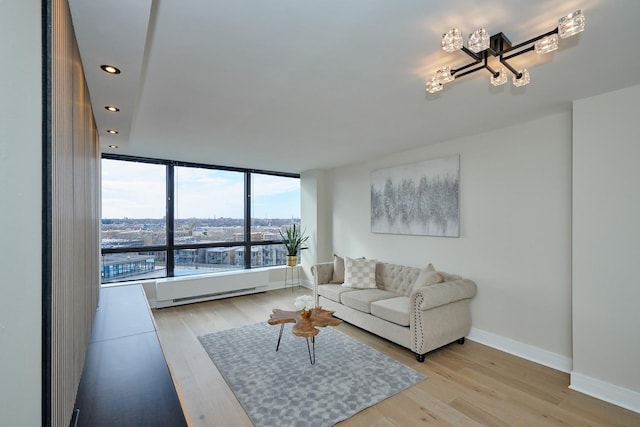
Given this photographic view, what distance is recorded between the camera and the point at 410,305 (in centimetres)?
318

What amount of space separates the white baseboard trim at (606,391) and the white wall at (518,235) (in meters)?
0.33

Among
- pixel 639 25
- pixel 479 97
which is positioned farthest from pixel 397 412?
pixel 639 25

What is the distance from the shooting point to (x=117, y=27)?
1406 mm

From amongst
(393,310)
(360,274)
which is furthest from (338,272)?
(393,310)

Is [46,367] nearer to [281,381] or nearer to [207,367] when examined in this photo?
[281,381]

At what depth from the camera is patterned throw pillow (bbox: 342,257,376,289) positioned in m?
4.38

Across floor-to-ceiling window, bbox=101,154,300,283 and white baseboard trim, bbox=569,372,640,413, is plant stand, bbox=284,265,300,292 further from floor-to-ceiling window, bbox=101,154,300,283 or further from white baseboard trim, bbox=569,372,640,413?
white baseboard trim, bbox=569,372,640,413

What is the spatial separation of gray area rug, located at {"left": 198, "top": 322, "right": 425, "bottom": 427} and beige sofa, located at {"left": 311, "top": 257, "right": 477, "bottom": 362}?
320 millimetres

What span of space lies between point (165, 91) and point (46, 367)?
2159 mm

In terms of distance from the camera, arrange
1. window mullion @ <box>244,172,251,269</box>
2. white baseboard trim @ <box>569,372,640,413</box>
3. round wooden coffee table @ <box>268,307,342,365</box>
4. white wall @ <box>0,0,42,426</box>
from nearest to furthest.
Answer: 1. white wall @ <box>0,0,42,426</box>
2. white baseboard trim @ <box>569,372,640,413</box>
3. round wooden coffee table @ <box>268,307,342,365</box>
4. window mullion @ <box>244,172,251,269</box>

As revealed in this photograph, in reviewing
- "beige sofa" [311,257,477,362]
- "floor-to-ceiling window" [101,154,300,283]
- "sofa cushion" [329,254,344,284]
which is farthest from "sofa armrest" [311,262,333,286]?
"floor-to-ceiling window" [101,154,300,283]

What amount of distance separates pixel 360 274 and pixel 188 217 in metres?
3.33

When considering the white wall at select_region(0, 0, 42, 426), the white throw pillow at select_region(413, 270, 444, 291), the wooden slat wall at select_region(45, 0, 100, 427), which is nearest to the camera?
the white wall at select_region(0, 0, 42, 426)

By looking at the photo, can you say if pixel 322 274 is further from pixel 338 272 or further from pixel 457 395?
pixel 457 395
